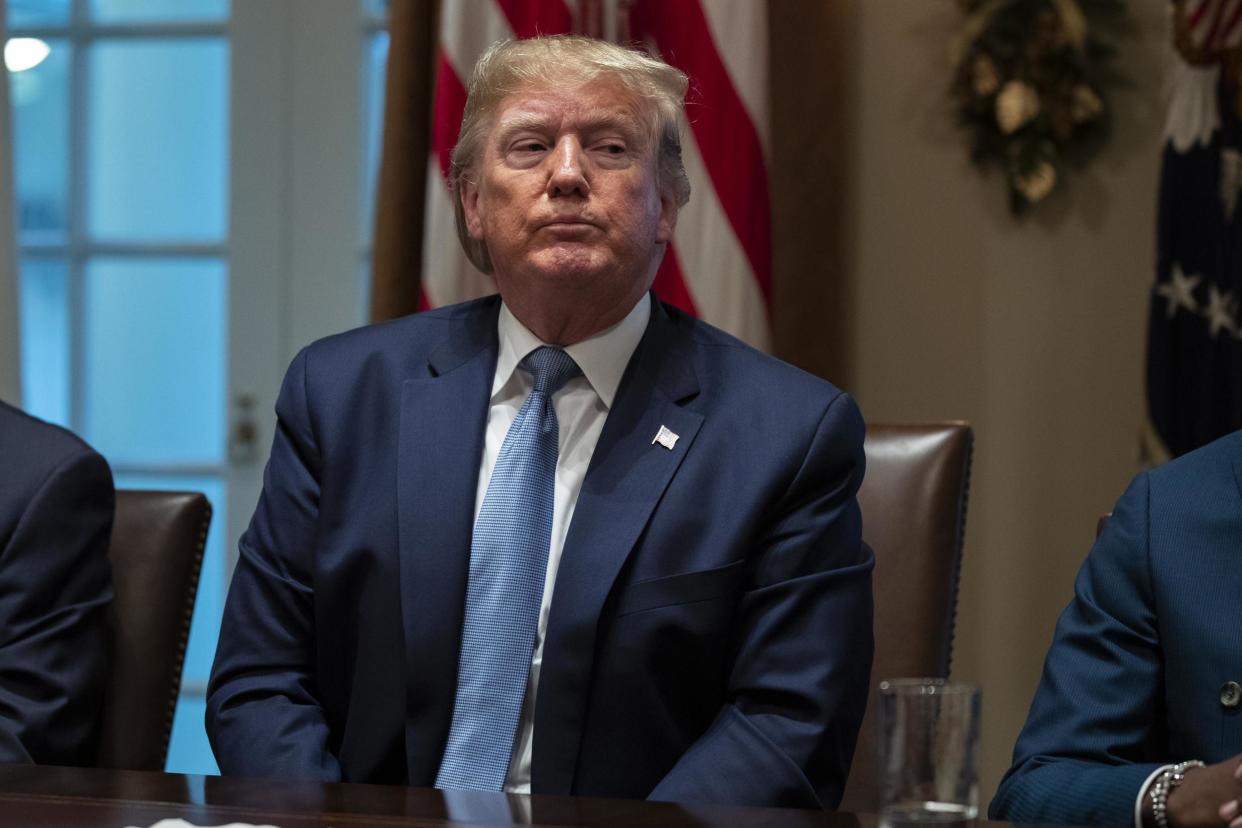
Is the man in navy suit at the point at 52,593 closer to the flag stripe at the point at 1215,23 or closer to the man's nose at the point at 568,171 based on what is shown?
the man's nose at the point at 568,171

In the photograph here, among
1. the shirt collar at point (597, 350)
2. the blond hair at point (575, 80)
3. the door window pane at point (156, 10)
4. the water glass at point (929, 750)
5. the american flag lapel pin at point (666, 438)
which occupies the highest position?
the door window pane at point (156, 10)

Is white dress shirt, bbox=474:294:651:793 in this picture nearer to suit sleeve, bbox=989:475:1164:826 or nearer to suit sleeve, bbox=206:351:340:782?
suit sleeve, bbox=206:351:340:782

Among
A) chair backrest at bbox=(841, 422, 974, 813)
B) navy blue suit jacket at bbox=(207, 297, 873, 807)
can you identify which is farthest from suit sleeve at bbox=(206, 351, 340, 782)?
chair backrest at bbox=(841, 422, 974, 813)

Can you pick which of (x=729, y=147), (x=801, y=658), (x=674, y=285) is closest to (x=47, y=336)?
(x=674, y=285)

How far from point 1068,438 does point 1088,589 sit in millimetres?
1608

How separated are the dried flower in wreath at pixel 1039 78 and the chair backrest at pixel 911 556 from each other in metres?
1.20

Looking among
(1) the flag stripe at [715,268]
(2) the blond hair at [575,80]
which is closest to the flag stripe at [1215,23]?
(1) the flag stripe at [715,268]

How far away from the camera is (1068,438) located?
318cm

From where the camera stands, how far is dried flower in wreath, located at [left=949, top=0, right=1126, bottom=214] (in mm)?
3025

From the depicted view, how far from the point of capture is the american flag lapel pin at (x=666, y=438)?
1.80m

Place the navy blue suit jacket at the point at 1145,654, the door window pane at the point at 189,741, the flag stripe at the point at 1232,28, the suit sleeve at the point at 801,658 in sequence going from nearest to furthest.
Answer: the navy blue suit jacket at the point at 1145,654
the suit sleeve at the point at 801,658
the flag stripe at the point at 1232,28
the door window pane at the point at 189,741

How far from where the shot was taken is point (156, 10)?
367 cm

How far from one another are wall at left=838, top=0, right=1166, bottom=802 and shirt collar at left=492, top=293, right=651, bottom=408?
4.61ft

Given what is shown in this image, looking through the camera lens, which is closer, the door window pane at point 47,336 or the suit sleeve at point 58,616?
the suit sleeve at point 58,616
